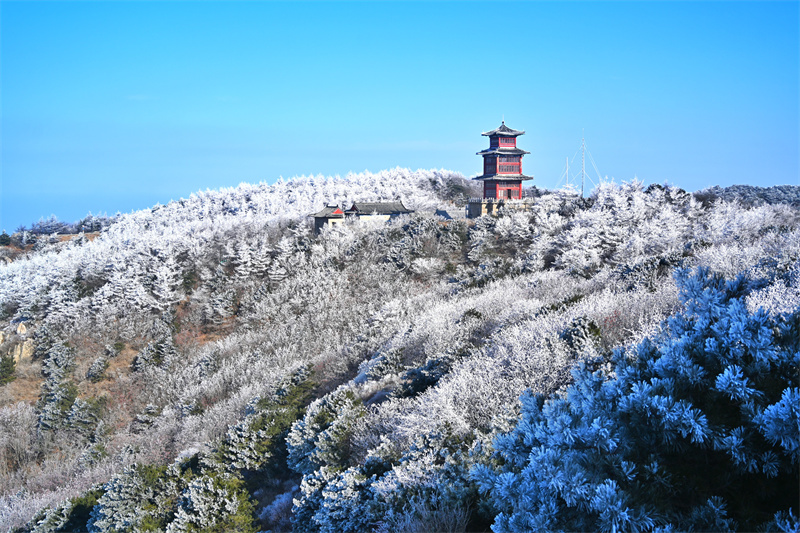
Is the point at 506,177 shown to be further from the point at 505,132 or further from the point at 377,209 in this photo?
the point at 377,209

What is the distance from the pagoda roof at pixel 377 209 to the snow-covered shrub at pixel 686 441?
48.8 meters

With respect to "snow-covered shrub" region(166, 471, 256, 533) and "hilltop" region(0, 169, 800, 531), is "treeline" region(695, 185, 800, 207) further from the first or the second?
"snow-covered shrub" region(166, 471, 256, 533)

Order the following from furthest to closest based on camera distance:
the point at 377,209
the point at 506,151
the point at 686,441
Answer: the point at 377,209 → the point at 506,151 → the point at 686,441

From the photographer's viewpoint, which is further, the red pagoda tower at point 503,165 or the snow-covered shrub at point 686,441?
the red pagoda tower at point 503,165

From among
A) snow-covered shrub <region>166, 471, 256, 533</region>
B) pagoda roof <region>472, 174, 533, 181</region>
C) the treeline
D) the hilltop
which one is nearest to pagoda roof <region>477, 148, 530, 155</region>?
pagoda roof <region>472, 174, 533, 181</region>

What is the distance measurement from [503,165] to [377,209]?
13885mm

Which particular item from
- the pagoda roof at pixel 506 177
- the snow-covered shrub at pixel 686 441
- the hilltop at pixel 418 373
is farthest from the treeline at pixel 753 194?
the snow-covered shrub at pixel 686 441

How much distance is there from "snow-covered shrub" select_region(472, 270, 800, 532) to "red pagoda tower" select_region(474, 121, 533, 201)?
44685mm

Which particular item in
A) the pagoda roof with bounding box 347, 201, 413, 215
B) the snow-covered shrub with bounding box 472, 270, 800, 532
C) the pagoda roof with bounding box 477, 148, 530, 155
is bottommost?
the snow-covered shrub with bounding box 472, 270, 800, 532

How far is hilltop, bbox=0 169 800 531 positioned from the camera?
5.62 meters

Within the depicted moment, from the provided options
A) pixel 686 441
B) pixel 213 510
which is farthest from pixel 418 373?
pixel 686 441

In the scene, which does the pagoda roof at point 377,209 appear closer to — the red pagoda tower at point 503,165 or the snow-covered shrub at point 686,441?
the red pagoda tower at point 503,165

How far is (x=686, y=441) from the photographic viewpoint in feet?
18.8

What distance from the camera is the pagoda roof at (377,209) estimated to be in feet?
178
